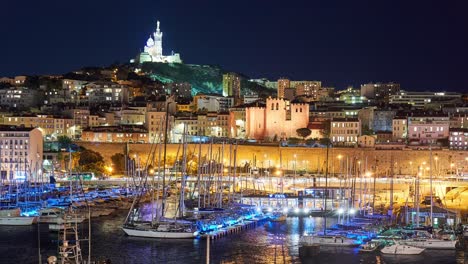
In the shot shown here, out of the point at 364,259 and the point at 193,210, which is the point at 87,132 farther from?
the point at 364,259

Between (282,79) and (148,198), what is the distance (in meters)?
56.5

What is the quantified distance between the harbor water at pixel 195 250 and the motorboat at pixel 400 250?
272mm

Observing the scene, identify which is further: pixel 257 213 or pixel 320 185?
pixel 320 185

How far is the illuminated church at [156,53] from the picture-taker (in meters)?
101

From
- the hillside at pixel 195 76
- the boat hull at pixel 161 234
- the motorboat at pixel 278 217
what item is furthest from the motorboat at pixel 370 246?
the hillside at pixel 195 76

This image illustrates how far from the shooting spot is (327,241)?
2719cm

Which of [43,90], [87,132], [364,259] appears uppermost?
[43,90]

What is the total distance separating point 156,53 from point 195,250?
77.2 meters

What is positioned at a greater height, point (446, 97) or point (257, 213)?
point (446, 97)

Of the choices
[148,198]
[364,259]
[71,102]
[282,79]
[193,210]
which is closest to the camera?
[364,259]

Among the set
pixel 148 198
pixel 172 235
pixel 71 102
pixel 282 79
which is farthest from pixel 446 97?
pixel 172 235

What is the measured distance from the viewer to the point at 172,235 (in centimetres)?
2852

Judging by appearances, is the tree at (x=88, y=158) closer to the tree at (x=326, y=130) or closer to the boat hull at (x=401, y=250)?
the tree at (x=326, y=130)

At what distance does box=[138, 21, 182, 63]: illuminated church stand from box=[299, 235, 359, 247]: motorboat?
7515 cm
